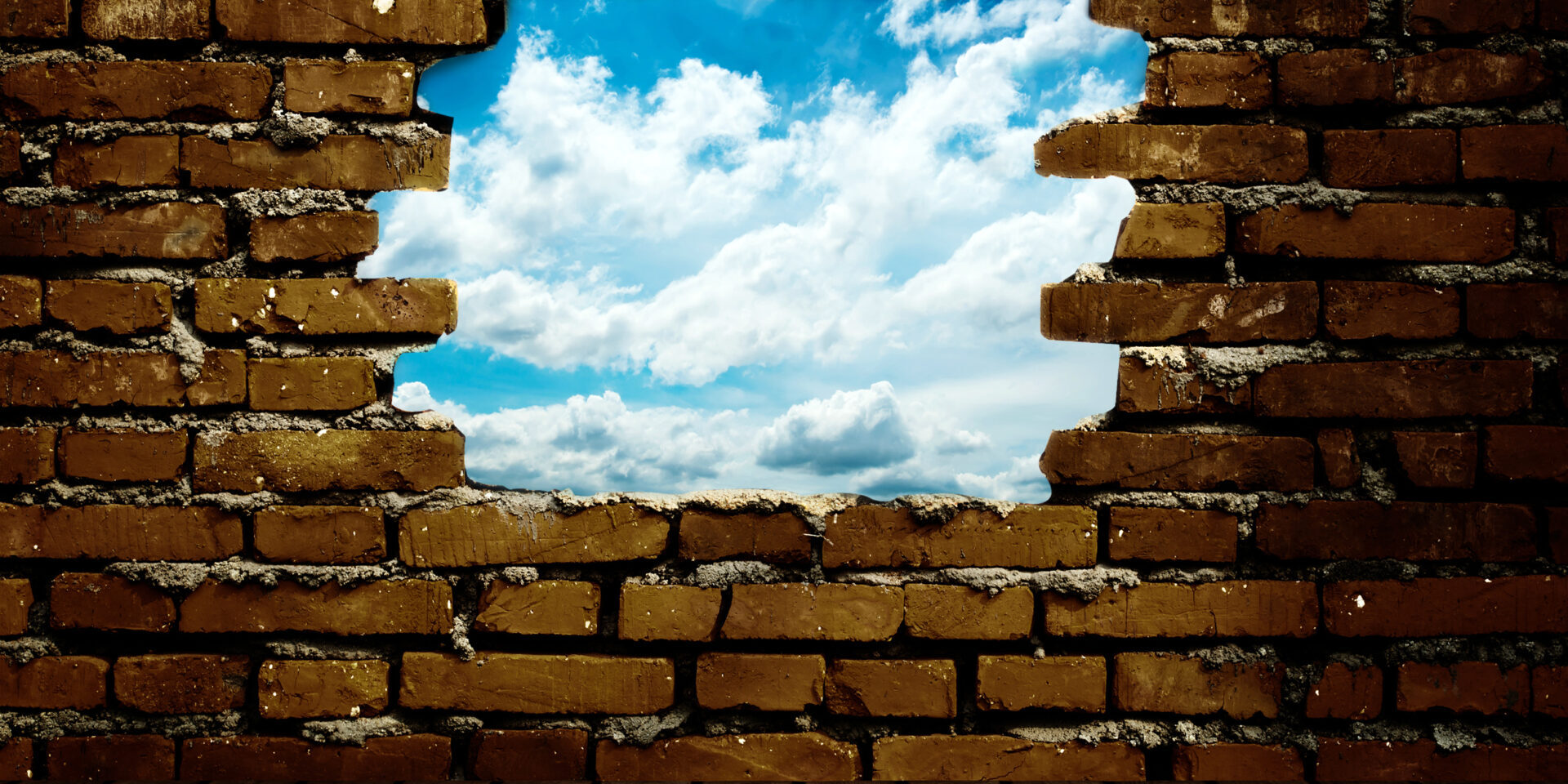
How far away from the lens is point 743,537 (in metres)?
1.28

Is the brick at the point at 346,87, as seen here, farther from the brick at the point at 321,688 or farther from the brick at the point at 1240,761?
the brick at the point at 1240,761

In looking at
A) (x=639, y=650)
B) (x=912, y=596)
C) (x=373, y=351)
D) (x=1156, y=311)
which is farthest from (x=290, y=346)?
(x=1156, y=311)

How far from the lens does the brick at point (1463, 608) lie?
128cm

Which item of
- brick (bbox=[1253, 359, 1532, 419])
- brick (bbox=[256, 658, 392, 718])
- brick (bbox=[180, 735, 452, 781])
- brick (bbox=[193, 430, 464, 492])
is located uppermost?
brick (bbox=[1253, 359, 1532, 419])

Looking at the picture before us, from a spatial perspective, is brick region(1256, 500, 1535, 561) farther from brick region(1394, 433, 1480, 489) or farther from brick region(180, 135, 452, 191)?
brick region(180, 135, 452, 191)

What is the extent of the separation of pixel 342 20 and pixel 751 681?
133 centimetres

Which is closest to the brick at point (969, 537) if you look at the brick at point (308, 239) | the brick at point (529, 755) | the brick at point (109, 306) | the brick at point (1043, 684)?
the brick at point (1043, 684)

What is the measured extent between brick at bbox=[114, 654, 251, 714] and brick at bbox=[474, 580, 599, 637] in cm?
43

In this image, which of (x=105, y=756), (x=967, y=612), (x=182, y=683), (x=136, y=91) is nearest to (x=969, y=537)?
(x=967, y=612)

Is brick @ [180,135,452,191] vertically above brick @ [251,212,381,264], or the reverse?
brick @ [180,135,452,191]

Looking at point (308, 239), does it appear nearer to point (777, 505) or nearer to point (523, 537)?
point (523, 537)

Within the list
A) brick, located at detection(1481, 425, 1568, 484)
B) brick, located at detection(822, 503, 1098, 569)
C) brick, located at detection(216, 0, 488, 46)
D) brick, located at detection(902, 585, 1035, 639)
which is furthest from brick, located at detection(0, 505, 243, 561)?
brick, located at detection(1481, 425, 1568, 484)

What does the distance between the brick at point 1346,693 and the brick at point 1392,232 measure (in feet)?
2.31

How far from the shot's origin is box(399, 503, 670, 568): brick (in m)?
1.27
